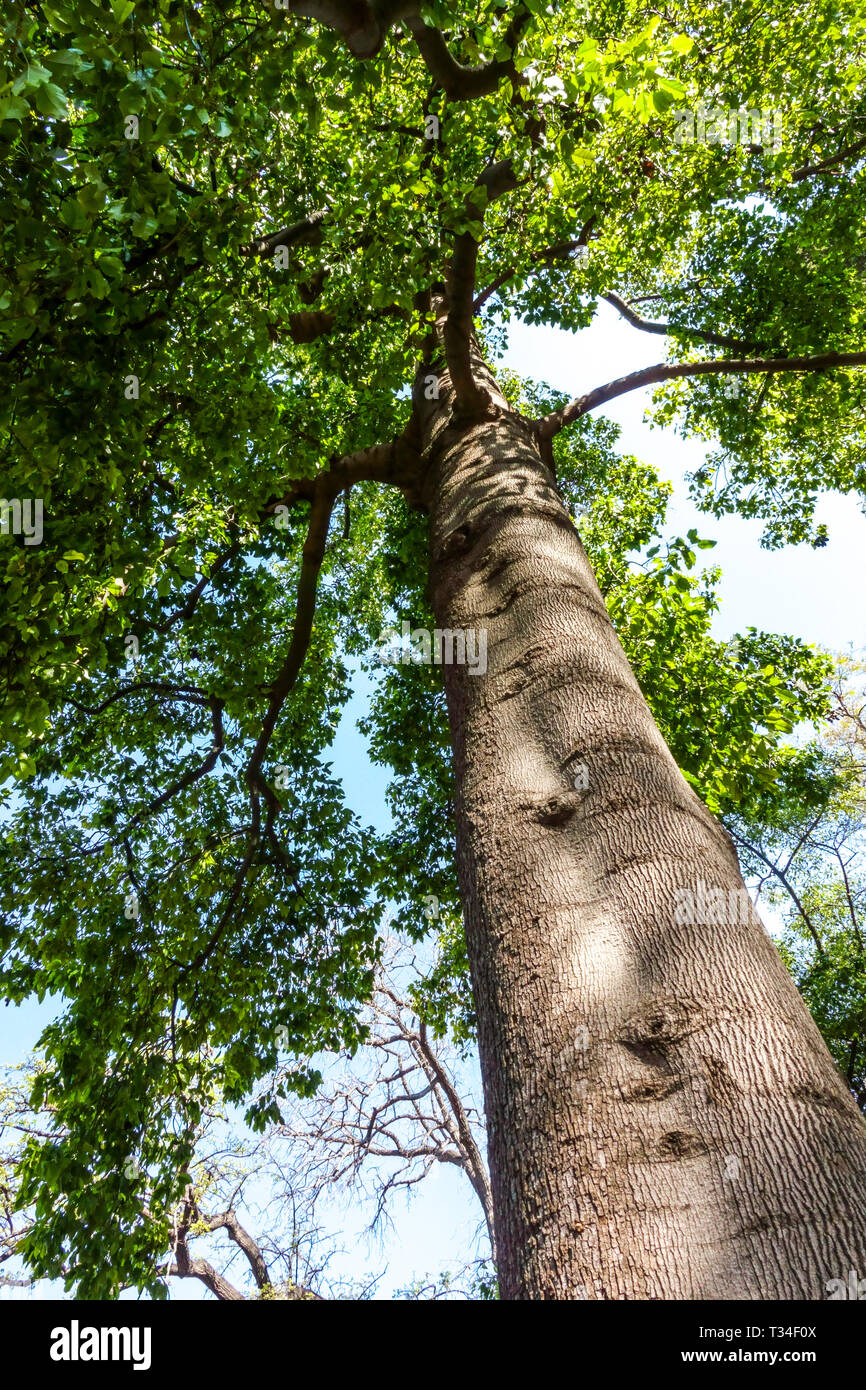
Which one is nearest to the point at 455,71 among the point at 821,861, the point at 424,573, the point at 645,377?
the point at 645,377

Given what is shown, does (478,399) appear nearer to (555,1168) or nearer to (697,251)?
(555,1168)

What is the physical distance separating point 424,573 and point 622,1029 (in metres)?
5.99

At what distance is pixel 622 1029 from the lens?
1.59m

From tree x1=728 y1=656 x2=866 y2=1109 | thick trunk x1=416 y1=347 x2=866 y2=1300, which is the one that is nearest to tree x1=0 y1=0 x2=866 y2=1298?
thick trunk x1=416 y1=347 x2=866 y2=1300

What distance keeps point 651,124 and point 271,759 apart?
6.48 meters

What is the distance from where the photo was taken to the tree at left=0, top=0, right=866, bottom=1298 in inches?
61.6

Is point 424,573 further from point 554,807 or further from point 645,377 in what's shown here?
point 554,807

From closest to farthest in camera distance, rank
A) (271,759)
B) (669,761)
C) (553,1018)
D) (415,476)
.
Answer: (553,1018) < (669,761) < (415,476) < (271,759)

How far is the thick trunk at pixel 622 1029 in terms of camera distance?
1.26 meters

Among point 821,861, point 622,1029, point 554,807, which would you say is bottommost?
point 622,1029

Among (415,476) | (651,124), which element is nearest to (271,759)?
(415,476)

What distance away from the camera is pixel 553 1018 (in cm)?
170

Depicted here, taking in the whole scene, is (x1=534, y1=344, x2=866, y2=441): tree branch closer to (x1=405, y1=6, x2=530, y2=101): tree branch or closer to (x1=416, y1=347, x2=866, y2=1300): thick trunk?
(x1=405, y1=6, x2=530, y2=101): tree branch

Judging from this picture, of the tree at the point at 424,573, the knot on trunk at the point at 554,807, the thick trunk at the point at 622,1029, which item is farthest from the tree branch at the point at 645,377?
the knot on trunk at the point at 554,807
